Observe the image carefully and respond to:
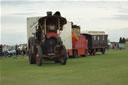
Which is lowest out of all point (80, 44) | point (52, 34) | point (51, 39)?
point (80, 44)

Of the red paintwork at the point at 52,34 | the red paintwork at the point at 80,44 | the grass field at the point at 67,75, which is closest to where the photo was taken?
the grass field at the point at 67,75

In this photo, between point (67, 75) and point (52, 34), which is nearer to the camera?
point (67, 75)

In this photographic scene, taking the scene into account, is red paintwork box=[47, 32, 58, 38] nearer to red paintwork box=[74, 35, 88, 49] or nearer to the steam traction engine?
the steam traction engine

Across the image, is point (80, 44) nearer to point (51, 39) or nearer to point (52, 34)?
point (51, 39)

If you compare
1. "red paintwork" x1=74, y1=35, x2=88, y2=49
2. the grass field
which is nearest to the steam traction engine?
the grass field

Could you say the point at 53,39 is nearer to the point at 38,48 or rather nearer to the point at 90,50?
the point at 38,48

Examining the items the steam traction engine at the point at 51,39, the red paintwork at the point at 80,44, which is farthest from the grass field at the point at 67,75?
the red paintwork at the point at 80,44

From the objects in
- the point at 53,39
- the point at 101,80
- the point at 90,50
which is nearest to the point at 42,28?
the point at 53,39

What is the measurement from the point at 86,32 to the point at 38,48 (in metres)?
17.7

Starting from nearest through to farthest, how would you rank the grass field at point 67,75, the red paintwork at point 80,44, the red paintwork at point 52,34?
the grass field at point 67,75
the red paintwork at point 52,34
the red paintwork at point 80,44

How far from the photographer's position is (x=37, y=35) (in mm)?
20250

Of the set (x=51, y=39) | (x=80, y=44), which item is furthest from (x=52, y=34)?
(x=80, y=44)

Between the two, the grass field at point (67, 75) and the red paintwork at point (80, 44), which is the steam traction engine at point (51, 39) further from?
the red paintwork at point (80, 44)

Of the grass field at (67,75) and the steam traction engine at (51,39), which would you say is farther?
the steam traction engine at (51,39)
